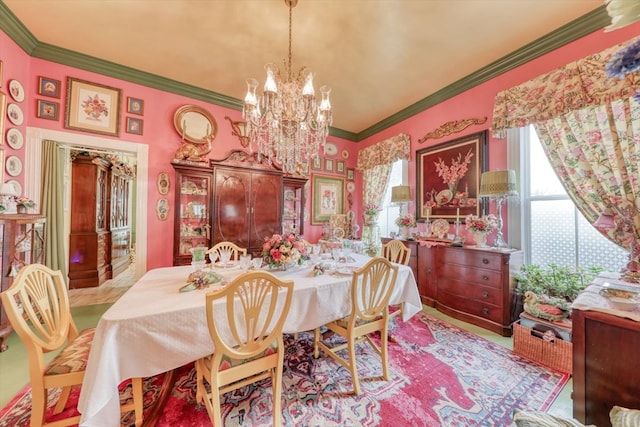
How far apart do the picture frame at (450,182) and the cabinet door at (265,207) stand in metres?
2.29

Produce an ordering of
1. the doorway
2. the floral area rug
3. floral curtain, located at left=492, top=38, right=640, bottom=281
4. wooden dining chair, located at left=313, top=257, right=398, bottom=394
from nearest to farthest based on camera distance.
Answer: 1. the floral area rug
2. wooden dining chair, located at left=313, top=257, right=398, bottom=394
3. floral curtain, located at left=492, top=38, right=640, bottom=281
4. the doorway

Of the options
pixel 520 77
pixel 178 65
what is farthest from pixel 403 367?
pixel 178 65

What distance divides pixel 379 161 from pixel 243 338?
386cm

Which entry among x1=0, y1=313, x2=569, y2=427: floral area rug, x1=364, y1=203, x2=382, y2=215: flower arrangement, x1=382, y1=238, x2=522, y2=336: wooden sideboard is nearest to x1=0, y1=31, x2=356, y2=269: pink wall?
x1=0, y1=313, x2=569, y2=427: floral area rug

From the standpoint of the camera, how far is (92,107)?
2941 millimetres

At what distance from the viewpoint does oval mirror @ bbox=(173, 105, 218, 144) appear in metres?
3.41

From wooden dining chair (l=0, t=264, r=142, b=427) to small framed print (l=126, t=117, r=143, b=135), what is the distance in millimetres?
2284

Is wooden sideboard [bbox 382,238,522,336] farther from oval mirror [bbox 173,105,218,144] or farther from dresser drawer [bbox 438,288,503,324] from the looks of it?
oval mirror [bbox 173,105,218,144]

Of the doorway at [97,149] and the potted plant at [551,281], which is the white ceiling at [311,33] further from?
the potted plant at [551,281]

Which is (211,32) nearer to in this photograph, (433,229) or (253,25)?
(253,25)

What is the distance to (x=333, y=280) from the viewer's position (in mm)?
1870

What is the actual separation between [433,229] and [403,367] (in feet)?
6.84

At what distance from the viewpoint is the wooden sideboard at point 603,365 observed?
1202 millimetres

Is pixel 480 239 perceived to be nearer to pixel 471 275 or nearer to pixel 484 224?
pixel 484 224
